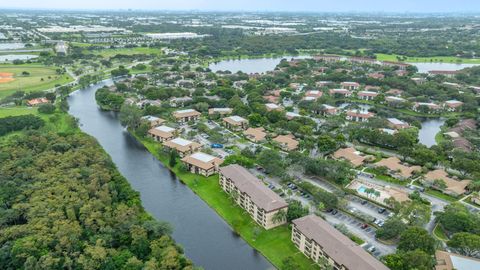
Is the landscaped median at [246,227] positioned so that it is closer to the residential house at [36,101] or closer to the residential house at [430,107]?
the residential house at [36,101]

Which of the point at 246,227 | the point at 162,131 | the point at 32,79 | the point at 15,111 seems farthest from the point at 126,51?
the point at 246,227

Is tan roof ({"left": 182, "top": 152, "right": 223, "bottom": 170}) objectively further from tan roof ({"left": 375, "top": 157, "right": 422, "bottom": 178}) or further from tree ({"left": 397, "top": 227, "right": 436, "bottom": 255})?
tree ({"left": 397, "top": 227, "right": 436, "bottom": 255})

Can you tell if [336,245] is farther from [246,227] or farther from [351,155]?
[351,155]

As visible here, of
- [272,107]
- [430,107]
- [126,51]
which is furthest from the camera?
[126,51]

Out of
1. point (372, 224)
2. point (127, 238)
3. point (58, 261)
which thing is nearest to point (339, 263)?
point (372, 224)

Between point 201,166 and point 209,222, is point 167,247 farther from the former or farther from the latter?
point 201,166

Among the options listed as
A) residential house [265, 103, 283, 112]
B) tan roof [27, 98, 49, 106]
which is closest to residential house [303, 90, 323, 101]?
residential house [265, 103, 283, 112]
